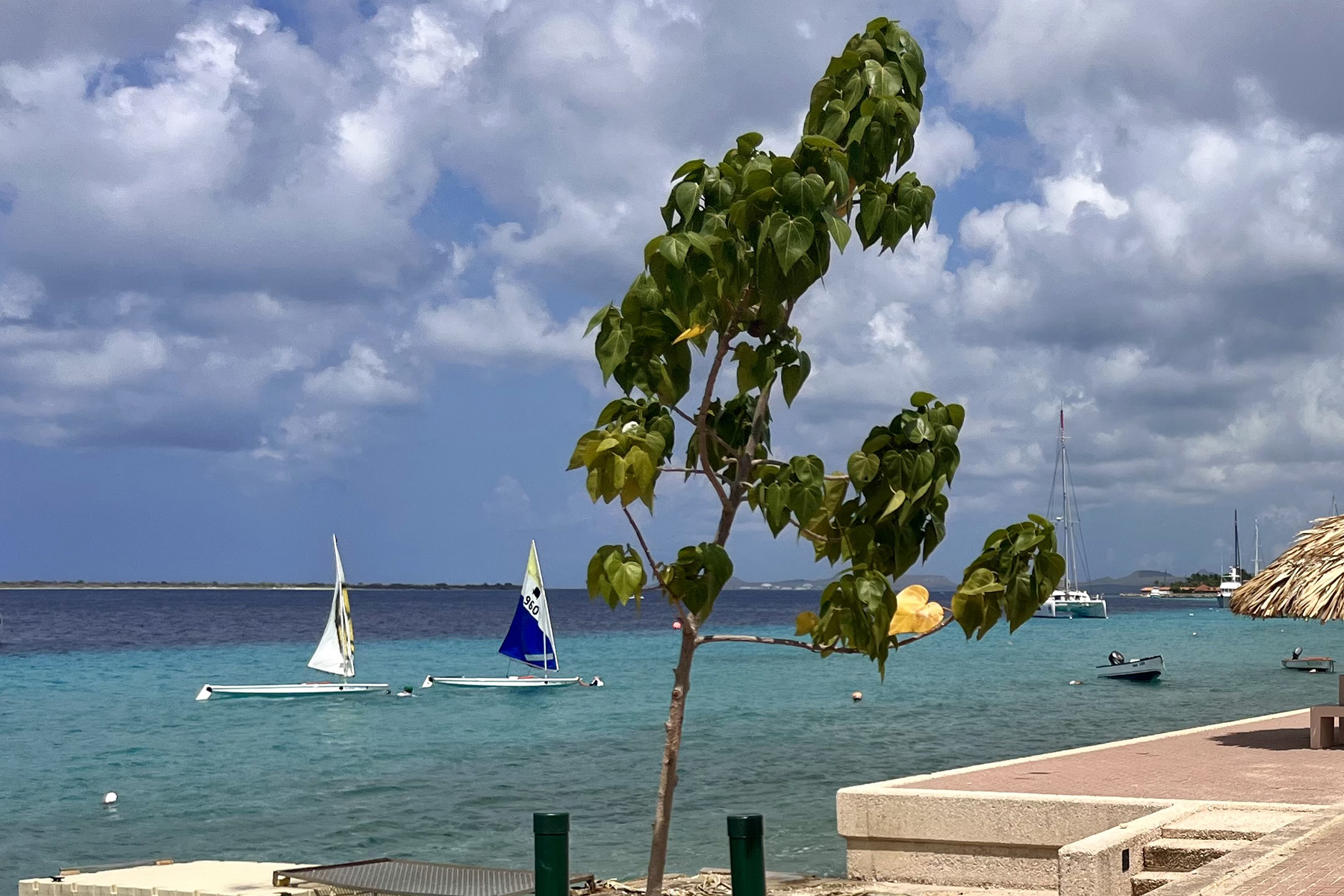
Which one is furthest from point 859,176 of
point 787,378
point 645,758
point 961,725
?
point 961,725

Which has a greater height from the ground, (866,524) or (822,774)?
(866,524)

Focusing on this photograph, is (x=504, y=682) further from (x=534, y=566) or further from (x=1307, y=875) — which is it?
(x=1307, y=875)

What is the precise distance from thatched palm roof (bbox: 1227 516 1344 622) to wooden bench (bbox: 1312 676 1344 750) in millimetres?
774

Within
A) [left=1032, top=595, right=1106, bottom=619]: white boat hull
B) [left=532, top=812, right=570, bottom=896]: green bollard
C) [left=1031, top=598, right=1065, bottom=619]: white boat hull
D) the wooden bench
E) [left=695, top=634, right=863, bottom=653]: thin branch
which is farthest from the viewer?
[left=1032, top=595, right=1106, bottom=619]: white boat hull

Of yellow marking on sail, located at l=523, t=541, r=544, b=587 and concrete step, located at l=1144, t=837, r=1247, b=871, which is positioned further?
yellow marking on sail, located at l=523, t=541, r=544, b=587

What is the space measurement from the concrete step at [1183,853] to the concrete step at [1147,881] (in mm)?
168

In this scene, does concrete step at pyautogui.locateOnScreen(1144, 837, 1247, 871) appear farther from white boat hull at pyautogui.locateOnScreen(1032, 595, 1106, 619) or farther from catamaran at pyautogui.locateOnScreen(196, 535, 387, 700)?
white boat hull at pyautogui.locateOnScreen(1032, 595, 1106, 619)

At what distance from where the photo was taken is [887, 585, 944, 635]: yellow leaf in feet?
21.5

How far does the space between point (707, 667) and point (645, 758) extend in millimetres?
35390

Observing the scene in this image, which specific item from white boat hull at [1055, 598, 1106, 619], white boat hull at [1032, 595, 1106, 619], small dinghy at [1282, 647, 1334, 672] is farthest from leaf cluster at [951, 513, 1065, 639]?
white boat hull at [1055, 598, 1106, 619]

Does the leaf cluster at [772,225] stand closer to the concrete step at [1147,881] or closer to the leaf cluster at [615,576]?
the leaf cluster at [615,576]

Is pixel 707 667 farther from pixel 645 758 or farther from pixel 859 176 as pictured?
pixel 859 176

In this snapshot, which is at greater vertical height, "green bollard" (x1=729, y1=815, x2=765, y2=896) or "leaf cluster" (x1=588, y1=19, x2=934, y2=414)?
"leaf cluster" (x1=588, y1=19, x2=934, y2=414)

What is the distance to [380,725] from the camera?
3797 cm
